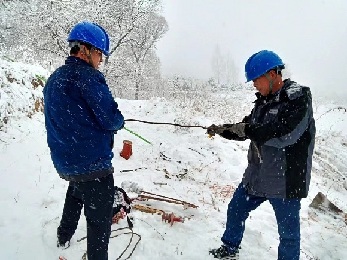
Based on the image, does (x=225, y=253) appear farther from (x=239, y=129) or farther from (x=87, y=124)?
(x=87, y=124)

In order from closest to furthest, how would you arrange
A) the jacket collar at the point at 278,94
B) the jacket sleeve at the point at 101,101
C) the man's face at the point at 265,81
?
the jacket sleeve at the point at 101,101 → the jacket collar at the point at 278,94 → the man's face at the point at 265,81

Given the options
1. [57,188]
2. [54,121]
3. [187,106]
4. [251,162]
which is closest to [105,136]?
[54,121]

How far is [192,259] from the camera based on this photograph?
3.55m

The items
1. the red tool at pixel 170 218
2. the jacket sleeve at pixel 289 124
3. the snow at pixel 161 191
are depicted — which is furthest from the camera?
the red tool at pixel 170 218

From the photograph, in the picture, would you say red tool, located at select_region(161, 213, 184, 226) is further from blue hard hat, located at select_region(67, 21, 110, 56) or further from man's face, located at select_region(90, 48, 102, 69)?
blue hard hat, located at select_region(67, 21, 110, 56)

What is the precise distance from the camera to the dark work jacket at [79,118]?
2502 mm

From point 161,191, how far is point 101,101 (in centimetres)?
299

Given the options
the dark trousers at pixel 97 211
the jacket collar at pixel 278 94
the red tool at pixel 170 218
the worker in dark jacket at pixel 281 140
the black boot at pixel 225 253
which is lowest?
the black boot at pixel 225 253

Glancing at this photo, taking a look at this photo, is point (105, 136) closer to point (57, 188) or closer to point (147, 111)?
point (57, 188)

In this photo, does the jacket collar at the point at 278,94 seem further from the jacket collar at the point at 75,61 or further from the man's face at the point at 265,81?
the jacket collar at the point at 75,61

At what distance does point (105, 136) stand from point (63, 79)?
57 cm

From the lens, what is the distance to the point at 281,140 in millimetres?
2881

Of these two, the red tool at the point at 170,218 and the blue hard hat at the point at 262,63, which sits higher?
the blue hard hat at the point at 262,63

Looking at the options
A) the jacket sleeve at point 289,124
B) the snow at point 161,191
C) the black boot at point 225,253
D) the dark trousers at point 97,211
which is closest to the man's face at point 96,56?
the dark trousers at point 97,211
